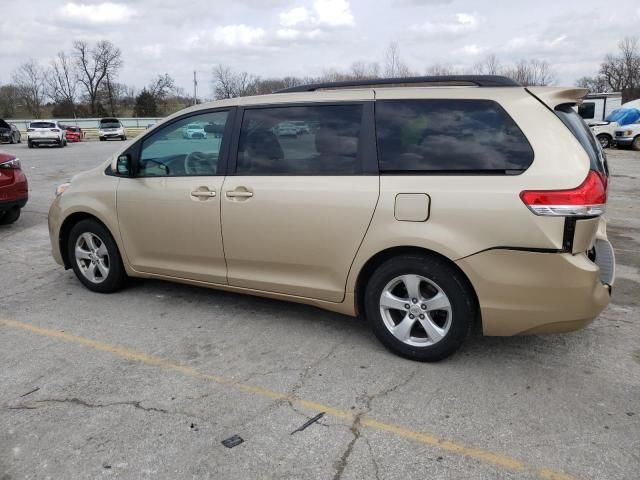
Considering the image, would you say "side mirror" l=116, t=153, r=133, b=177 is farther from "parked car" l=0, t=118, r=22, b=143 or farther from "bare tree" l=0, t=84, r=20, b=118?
"bare tree" l=0, t=84, r=20, b=118

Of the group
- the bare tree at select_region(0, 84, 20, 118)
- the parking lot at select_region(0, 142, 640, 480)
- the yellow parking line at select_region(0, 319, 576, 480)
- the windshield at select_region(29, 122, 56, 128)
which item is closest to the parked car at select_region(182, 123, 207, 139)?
the parking lot at select_region(0, 142, 640, 480)

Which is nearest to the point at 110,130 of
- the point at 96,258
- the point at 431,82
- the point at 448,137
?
the point at 96,258

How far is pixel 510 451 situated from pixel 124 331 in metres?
2.95

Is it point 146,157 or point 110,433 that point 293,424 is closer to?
point 110,433

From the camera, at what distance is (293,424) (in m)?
2.95

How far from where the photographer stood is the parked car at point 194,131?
14.5ft

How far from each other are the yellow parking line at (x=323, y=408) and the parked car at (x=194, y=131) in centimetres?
177

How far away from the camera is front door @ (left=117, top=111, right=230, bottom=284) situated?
4.29 meters

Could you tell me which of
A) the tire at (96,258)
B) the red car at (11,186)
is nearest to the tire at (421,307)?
the tire at (96,258)

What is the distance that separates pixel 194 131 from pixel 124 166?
778mm

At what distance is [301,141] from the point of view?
3980 mm

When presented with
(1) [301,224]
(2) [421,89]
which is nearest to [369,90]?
(2) [421,89]

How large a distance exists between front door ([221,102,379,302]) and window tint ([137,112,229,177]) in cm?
26

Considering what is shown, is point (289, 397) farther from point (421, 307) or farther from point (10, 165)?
point (10, 165)
